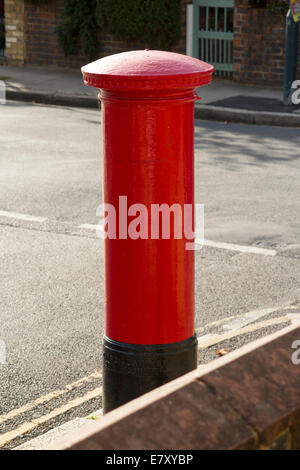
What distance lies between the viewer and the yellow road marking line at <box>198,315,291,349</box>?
5.62m

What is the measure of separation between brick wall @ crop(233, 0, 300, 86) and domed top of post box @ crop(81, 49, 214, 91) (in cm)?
1258

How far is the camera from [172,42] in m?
17.1

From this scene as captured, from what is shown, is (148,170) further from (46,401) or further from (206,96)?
(206,96)

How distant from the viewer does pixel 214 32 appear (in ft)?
55.5

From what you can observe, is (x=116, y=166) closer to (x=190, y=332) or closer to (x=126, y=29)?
(x=190, y=332)

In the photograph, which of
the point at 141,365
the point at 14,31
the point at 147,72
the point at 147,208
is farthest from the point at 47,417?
the point at 14,31

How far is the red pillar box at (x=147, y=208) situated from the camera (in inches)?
152

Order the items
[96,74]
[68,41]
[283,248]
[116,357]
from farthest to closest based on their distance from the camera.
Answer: [68,41] < [283,248] < [116,357] < [96,74]

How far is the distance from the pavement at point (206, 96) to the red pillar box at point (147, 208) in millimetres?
9981

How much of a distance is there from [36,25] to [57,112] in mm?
5018

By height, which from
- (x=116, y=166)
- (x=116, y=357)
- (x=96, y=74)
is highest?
(x=96, y=74)

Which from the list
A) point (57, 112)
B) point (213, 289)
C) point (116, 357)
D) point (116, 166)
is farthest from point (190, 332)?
point (57, 112)

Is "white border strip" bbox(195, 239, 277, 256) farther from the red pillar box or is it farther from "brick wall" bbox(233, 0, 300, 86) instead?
"brick wall" bbox(233, 0, 300, 86)

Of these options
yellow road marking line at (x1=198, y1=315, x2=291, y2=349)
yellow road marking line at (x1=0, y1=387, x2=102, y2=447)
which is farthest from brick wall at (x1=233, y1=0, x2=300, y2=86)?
yellow road marking line at (x1=0, y1=387, x2=102, y2=447)
